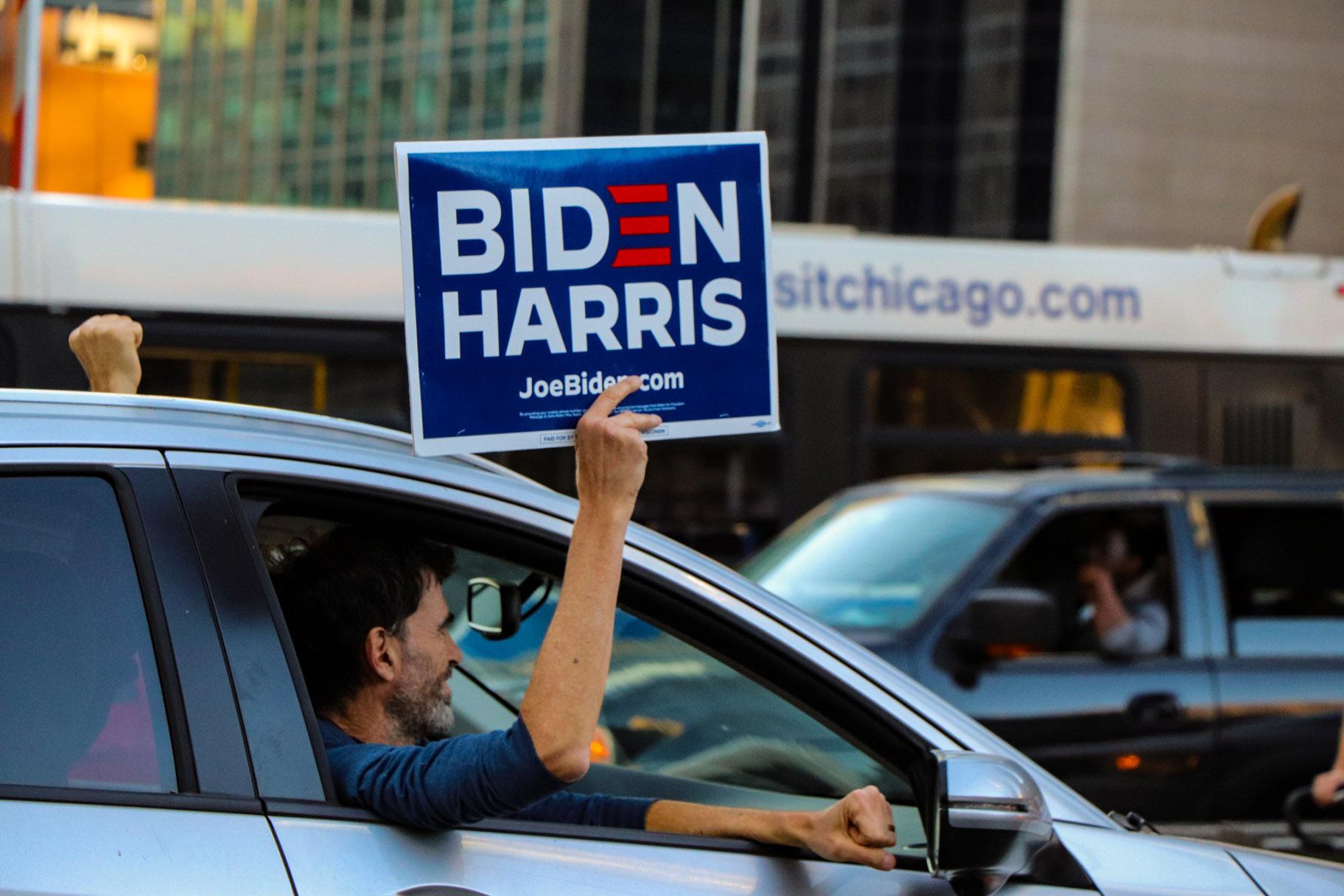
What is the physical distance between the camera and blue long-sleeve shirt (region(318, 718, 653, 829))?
75.3 inches

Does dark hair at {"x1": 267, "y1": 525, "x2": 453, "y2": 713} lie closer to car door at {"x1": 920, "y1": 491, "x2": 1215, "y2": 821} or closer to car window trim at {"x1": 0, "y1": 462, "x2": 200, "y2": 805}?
car window trim at {"x1": 0, "y1": 462, "x2": 200, "y2": 805}

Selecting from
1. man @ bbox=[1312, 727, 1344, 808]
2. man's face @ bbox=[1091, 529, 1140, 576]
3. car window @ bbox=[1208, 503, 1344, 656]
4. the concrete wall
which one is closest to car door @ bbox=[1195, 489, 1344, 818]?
car window @ bbox=[1208, 503, 1344, 656]

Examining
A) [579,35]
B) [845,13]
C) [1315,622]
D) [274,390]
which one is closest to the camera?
[1315,622]

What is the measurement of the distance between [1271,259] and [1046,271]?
138 centimetres

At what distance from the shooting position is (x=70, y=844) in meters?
1.76

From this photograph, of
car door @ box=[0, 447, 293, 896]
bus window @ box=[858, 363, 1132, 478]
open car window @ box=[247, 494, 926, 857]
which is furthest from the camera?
bus window @ box=[858, 363, 1132, 478]

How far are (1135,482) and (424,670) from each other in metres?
3.75

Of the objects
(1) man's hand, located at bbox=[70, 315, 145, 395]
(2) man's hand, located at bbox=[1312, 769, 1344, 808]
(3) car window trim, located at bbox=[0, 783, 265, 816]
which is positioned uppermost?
(1) man's hand, located at bbox=[70, 315, 145, 395]

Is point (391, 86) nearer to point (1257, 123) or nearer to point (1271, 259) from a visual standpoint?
point (1257, 123)

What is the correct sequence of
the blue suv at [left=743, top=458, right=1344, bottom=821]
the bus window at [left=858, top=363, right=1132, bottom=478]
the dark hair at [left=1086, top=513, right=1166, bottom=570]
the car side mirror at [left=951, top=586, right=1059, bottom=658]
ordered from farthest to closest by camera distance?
the bus window at [left=858, top=363, right=1132, bottom=478] < the dark hair at [left=1086, top=513, right=1166, bottom=570] < the blue suv at [left=743, top=458, right=1344, bottom=821] < the car side mirror at [left=951, top=586, right=1059, bottom=658]

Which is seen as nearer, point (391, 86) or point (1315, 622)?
point (1315, 622)

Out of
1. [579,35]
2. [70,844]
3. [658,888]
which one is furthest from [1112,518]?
[579,35]

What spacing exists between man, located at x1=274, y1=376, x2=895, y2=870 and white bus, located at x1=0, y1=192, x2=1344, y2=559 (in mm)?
5305

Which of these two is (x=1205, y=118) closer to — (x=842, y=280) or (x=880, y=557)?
(x=842, y=280)
